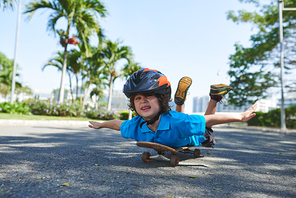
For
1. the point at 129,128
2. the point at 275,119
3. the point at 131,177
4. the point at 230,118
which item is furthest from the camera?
the point at 275,119

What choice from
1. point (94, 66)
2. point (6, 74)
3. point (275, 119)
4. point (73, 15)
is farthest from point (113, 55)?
point (6, 74)

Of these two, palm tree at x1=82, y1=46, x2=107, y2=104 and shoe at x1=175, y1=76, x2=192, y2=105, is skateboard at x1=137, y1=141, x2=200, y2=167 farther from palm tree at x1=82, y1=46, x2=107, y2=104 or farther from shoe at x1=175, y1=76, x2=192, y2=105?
palm tree at x1=82, y1=46, x2=107, y2=104

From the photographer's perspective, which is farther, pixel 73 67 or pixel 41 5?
pixel 73 67

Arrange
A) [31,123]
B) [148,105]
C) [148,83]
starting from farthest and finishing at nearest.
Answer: [31,123]
[148,105]
[148,83]

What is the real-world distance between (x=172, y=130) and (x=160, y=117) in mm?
257

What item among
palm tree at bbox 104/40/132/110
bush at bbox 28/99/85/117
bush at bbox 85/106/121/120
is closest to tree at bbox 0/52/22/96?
palm tree at bbox 104/40/132/110

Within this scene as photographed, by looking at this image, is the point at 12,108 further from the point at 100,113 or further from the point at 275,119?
the point at 275,119

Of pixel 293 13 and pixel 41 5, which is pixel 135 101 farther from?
pixel 293 13

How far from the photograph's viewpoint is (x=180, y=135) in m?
2.62

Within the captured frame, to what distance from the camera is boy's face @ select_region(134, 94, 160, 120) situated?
2.73 metres

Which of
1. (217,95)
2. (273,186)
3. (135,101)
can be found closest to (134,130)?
(135,101)

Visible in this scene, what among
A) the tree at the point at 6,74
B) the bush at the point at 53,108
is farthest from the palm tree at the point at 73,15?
the tree at the point at 6,74

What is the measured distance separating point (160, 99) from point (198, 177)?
1077mm

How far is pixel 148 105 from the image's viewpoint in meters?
2.75
